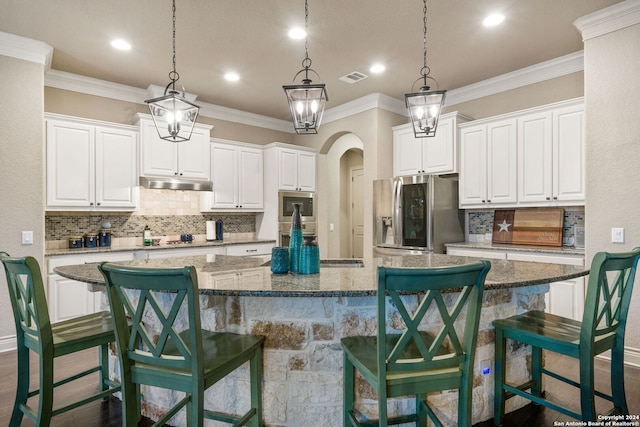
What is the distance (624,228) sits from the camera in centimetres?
296

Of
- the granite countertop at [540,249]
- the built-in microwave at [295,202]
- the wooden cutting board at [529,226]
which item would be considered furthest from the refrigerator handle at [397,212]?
the built-in microwave at [295,202]

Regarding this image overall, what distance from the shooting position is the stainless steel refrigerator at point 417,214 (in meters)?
4.29

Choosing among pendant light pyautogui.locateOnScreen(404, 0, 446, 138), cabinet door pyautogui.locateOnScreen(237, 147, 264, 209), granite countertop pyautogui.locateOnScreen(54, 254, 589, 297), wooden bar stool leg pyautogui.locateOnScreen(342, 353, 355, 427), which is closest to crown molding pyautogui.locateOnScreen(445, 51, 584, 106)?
pendant light pyautogui.locateOnScreen(404, 0, 446, 138)

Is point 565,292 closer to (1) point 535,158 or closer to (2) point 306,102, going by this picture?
(1) point 535,158

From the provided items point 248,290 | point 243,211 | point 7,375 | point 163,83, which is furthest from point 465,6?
point 7,375

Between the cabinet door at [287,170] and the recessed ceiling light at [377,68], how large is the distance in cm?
191

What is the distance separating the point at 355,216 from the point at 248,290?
6153 mm

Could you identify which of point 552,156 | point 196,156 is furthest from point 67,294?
point 552,156

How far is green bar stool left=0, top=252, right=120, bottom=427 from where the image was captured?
5.66 ft

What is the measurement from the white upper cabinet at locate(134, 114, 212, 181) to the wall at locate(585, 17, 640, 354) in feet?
13.9

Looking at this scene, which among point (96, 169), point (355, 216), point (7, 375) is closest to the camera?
point (7, 375)

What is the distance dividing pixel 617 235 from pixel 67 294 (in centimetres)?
501

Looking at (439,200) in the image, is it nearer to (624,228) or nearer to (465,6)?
(624,228)

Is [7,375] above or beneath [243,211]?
beneath
